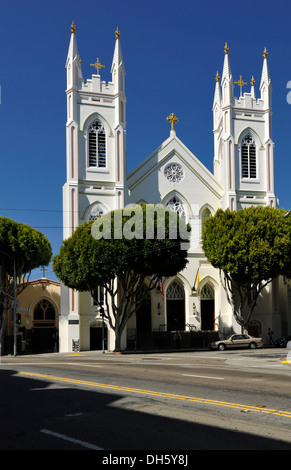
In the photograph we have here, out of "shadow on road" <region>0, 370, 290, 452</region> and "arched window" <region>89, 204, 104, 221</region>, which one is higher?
"arched window" <region>89, 204, 104, 221</region>

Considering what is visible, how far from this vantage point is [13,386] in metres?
15.2

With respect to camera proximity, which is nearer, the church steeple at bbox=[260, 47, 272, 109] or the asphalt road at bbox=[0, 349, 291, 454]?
the asphalt road at bbox=[0, 349, 291, 454]

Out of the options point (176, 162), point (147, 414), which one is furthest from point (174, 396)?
point (176, 162)

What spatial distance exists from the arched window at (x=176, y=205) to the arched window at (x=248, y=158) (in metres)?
6.48

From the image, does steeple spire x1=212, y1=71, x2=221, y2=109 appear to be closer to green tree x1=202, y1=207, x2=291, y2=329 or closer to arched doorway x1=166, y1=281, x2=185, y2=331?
green tree x1=202, y1=207, x2=291, y2=329

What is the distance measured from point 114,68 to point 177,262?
2036cm

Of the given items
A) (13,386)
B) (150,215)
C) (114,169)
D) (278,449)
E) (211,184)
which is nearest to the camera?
(278,449)

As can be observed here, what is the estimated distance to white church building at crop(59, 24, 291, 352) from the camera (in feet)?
150

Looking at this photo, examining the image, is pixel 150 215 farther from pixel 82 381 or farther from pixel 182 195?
pixel 82 381

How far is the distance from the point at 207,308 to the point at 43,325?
57.6 ft

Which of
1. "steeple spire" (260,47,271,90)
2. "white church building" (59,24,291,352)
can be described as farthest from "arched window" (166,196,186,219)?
"steeple spire" (260,47,271,90)

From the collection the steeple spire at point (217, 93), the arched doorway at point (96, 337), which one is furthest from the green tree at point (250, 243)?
the steeple spire at point (217, 93)

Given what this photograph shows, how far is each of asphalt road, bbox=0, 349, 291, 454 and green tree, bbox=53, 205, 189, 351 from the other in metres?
20.7

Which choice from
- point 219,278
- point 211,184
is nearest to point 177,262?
point 219,278
